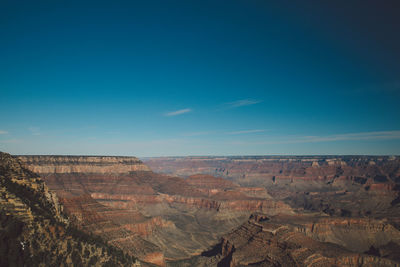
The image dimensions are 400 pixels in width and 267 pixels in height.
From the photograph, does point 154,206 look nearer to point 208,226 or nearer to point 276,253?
point 208,226

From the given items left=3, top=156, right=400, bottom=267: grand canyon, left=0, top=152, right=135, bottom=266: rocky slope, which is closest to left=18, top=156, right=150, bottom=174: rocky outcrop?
left=3, top=156, right=400, bottom=267: grand canyon

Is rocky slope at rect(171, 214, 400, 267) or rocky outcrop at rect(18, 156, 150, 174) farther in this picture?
rocky outcrop at rect(18, 156, 150, 174)

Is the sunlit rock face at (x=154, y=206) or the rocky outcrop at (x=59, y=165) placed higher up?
the rocky outcrop at (x=59, y=165)

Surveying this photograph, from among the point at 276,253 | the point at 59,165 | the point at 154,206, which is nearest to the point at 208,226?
the point at 154,206

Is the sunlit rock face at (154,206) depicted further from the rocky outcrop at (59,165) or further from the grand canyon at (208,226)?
the grand canyon at (208,226)

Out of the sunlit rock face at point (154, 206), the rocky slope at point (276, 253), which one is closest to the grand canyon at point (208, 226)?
the rocky slope at point (276, 253)

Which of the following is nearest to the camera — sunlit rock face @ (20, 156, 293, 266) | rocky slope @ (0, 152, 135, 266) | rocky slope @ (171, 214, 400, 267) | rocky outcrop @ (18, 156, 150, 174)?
rocky slope @ (0, 152, 135, 266)

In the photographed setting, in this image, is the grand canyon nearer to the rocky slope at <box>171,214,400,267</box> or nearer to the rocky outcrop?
the rocky slope at <box>171,214,400,267</box>

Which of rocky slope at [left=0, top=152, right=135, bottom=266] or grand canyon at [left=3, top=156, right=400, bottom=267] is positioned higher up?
rocky slope at [left=0, top=152, right=135, bottom=266]
